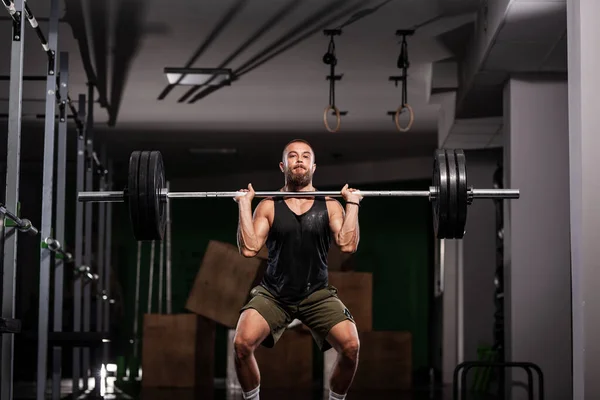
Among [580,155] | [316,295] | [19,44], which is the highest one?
[19,44]

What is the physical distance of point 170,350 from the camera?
8453 mm

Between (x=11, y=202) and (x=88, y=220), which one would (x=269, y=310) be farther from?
(x=88, y=220)

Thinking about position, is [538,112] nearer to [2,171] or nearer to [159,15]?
[159,15]

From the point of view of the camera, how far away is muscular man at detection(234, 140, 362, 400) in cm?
420

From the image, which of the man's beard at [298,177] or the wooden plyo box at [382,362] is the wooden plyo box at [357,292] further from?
the man's beard at [298,177]

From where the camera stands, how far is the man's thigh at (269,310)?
4230mm

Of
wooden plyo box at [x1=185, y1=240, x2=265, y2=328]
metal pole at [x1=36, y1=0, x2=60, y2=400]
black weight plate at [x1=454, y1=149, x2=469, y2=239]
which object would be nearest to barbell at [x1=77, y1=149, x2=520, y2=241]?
black weight plate at [x1=454, y1=149, x2=469, y2=239]

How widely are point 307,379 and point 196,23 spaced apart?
343cm

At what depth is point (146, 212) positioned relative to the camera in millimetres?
4082

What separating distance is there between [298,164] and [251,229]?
0.36m

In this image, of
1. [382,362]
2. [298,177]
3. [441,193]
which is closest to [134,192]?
[298,177]

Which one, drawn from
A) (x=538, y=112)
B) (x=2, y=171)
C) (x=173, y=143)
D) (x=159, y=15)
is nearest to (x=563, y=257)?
(x=538, y=112)

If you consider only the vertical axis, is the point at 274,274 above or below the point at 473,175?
below

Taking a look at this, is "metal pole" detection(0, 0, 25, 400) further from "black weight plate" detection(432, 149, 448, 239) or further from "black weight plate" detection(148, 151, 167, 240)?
"black weight plate" detection(432, 149, 448, 239)
